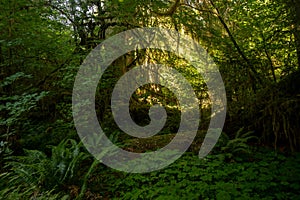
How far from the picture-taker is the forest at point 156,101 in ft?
10.3

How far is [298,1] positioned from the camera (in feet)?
11.0

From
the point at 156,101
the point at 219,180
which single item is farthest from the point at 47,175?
the point at 156,101

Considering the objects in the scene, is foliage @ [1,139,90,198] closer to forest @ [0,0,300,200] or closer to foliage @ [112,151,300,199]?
forest @ [0,0,300,200]

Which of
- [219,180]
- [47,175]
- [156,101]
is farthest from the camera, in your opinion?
[156,101]

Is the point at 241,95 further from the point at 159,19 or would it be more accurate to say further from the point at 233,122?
the point at 159,19

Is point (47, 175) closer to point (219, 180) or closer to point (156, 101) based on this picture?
point (219, 180)

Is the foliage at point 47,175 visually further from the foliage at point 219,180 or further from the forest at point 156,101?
the foliage at point 219,180

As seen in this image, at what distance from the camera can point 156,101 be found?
6230 millimetres

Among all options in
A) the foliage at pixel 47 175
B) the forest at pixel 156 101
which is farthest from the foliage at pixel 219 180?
the foliage at pixel 47 175

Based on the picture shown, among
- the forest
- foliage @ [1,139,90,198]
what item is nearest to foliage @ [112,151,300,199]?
the forest

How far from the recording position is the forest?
10.3 ft

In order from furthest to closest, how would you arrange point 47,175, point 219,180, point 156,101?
point 156,101 → point 47,175 → point 219,180

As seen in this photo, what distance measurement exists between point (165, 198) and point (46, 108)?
4.25m

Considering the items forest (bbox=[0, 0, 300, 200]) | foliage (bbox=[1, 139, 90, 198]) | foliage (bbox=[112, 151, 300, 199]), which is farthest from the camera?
foliage (bbox=[1, 139, 90, 198])
